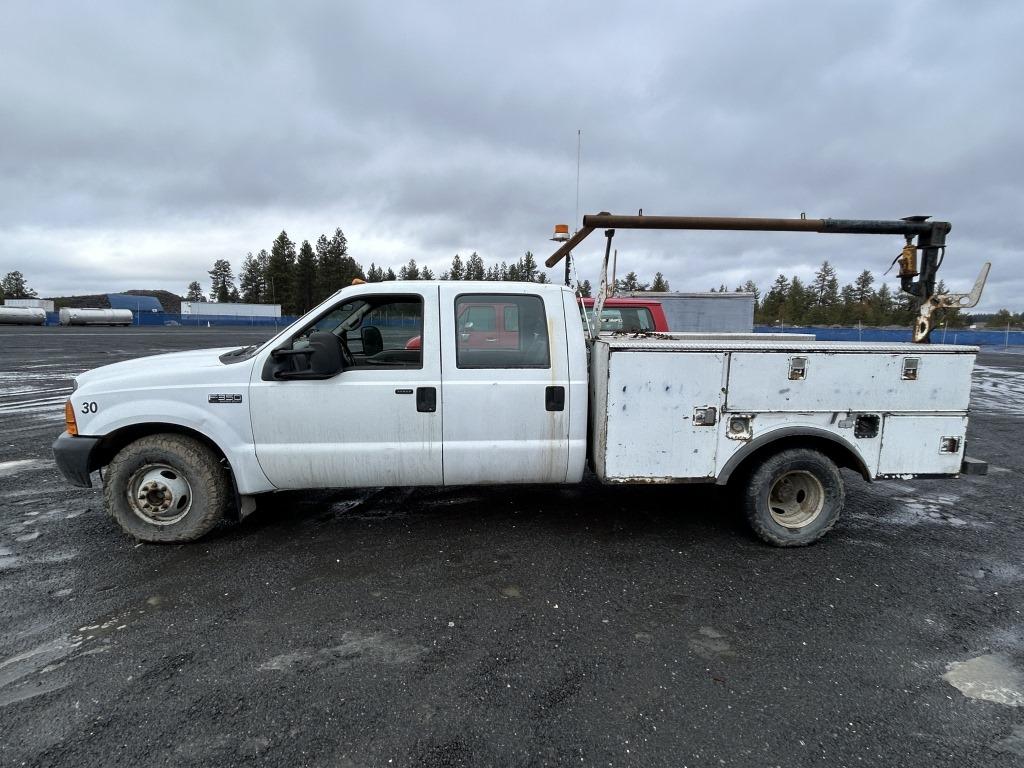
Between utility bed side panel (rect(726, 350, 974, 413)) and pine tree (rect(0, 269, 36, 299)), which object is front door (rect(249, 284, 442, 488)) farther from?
pine tree (rect(0, 269, 36, 299))

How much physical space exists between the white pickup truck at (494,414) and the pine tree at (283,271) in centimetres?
8542

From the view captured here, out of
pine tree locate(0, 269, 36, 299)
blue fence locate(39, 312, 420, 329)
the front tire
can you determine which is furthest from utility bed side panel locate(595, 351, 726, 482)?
pine tree locate(0, 269, 36, 299)

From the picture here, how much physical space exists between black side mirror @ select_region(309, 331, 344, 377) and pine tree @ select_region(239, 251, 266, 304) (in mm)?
100603

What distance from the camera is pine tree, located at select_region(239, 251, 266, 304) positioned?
9536cm

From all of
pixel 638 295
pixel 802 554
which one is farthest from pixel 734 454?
pixel 638 295

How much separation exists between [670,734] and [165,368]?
13.0ft

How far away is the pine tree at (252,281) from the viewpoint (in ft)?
313

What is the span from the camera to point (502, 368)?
391 centimetres

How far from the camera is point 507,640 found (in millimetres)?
2873

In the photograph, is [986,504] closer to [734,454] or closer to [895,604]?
[895,604]

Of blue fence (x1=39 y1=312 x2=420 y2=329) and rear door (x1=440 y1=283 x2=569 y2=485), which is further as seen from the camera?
blue fence (x1=39 y1=312 x2=420 y2=329)

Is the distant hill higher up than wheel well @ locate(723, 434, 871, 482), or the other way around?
the distant hill

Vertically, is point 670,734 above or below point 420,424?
below

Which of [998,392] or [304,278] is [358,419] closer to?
[998,392]
